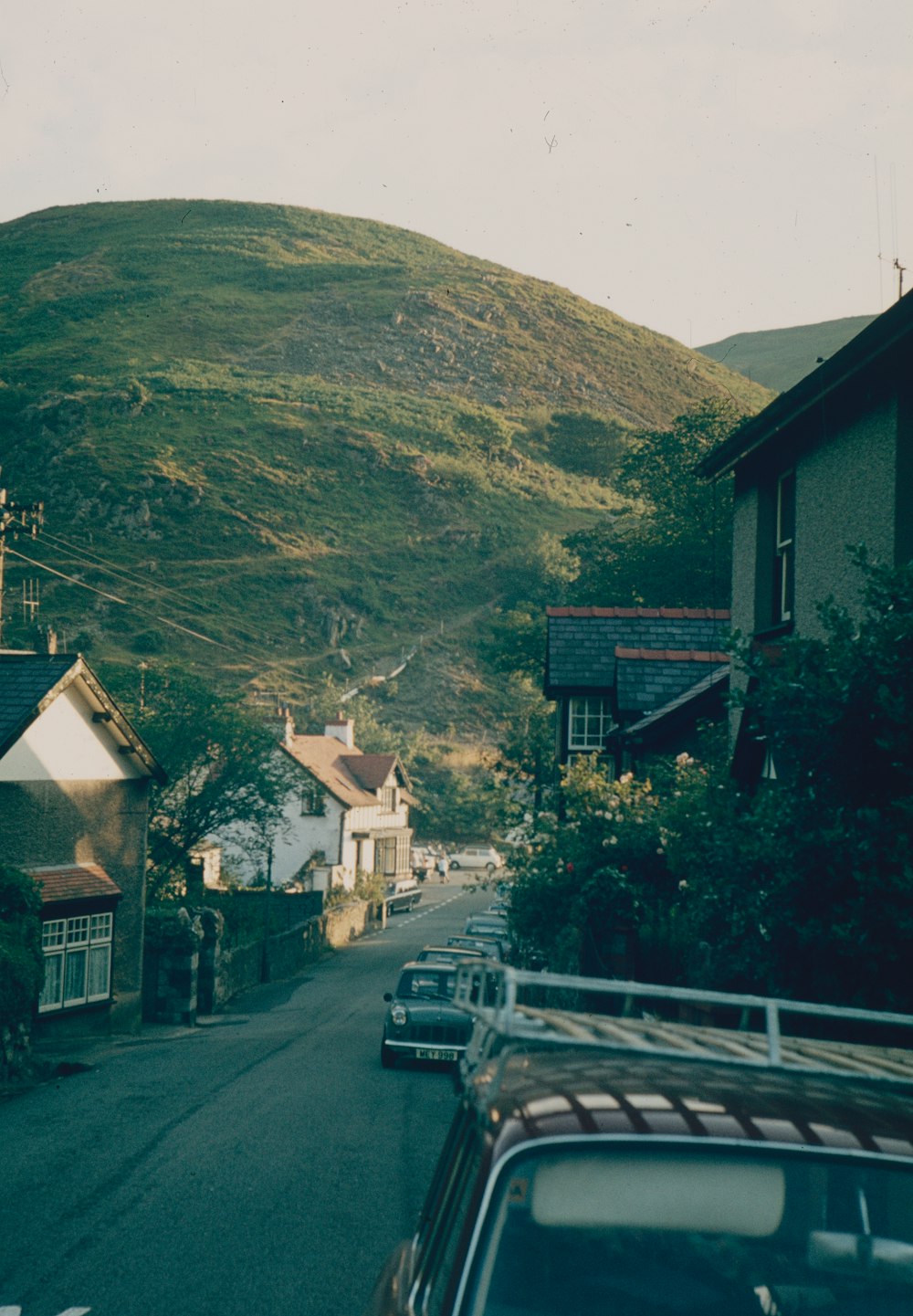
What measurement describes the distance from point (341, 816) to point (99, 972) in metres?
36.0

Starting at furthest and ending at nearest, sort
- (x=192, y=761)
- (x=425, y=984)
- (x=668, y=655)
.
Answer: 1. (x=192, y=761)
2. (x=668, y=655)
3. (x=425, y=984)

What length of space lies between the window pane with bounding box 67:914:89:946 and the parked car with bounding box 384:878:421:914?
33.8 m

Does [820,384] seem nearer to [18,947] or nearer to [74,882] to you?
[18,947]

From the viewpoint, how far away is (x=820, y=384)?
39.3 feet

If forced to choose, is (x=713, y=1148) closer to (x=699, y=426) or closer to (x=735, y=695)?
(x=735, y=695)

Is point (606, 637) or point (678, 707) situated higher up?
point (606, 637)

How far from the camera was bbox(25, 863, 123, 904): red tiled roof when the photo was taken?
22.9m

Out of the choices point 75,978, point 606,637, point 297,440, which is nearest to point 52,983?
point 75,978

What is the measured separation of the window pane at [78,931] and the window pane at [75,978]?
18 cm

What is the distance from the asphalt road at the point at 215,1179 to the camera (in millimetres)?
7961

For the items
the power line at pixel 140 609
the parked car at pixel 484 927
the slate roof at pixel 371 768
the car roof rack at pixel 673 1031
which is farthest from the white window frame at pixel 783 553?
the power line at pixel 140 609

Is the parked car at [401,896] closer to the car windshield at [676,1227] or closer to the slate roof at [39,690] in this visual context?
the slate roof at [39,690]

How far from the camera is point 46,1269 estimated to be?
8.30 meters

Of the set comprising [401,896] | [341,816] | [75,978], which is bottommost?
[401,896]
